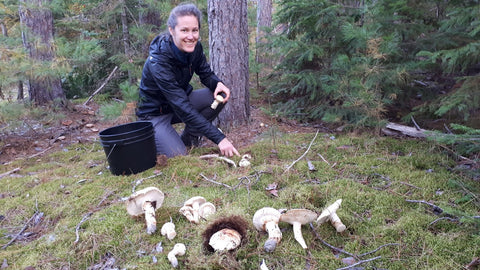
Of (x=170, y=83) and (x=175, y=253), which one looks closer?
(x=175, y=253)

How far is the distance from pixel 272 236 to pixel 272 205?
0.56 metres

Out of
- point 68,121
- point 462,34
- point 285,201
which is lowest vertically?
point 68,121

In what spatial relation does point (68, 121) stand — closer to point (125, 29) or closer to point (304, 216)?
point (125, 29)

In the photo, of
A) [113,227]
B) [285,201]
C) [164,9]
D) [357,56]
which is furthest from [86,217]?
[164,9]

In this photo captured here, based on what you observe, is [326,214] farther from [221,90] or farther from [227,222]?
[221,90]

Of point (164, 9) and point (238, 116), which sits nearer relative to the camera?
point (238, 116)

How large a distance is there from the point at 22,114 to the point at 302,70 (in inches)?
185

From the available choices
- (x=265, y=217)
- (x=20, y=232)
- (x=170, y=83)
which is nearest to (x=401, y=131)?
(x=265, y=217)

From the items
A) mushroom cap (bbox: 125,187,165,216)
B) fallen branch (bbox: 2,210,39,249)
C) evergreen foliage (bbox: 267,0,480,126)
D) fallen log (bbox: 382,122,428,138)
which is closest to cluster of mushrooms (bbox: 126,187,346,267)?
mushroom cap (bbox: 125,187,165,216)

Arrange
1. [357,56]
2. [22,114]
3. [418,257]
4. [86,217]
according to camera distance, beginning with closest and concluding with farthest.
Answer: [418,257] < [86,217] < [357,56] < [22,114]

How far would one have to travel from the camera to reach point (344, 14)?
15.8 feet

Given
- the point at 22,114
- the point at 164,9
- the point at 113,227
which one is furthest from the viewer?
the point at 164,9

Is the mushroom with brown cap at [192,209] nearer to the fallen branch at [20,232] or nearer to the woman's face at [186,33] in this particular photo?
the fallen branch at [20,232]

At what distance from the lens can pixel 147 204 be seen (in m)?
2.29
